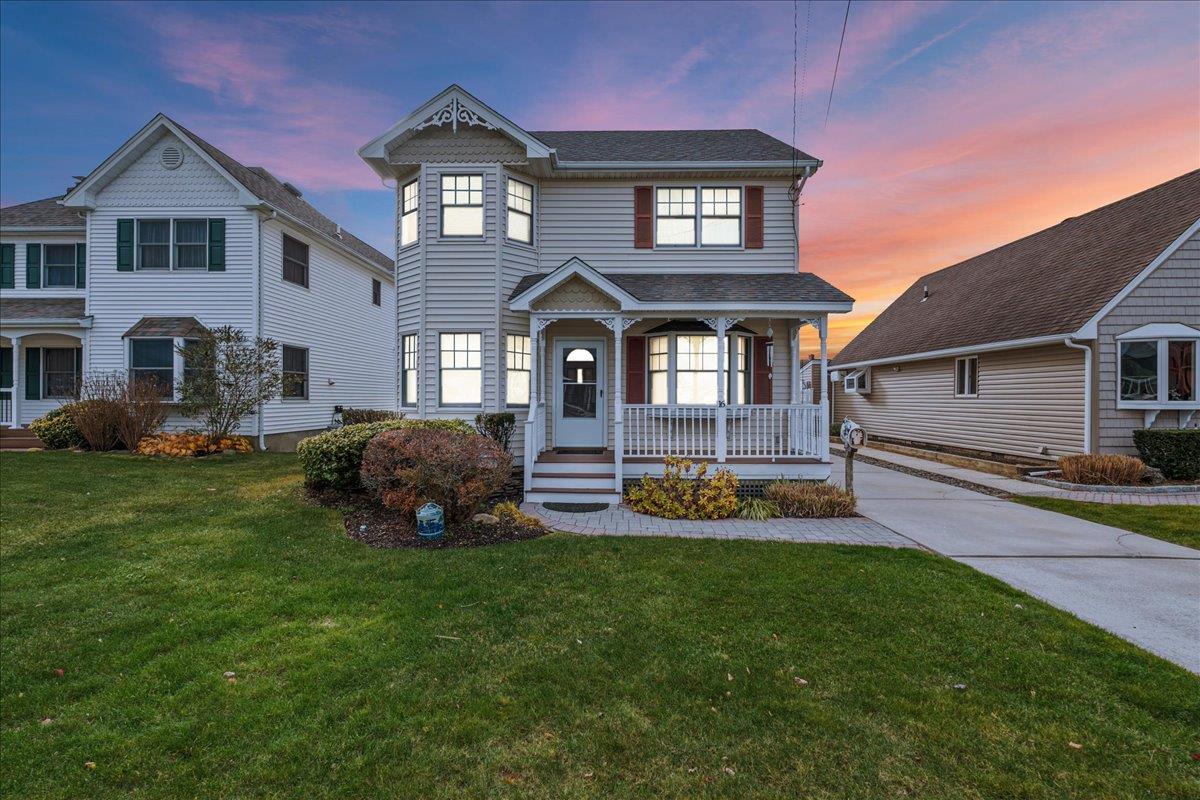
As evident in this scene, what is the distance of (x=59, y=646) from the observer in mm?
3711

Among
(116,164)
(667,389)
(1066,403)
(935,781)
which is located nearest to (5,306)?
(116,164)

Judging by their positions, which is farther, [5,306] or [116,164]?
[5,306]

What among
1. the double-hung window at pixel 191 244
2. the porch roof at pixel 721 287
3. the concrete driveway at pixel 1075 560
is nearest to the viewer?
the concrete driveway at pixel 1075 560

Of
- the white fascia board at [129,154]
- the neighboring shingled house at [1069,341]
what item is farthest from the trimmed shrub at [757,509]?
the white fascia board at [129,154]

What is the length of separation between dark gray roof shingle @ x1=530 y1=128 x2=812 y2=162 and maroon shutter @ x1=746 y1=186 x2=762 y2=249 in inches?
27.0

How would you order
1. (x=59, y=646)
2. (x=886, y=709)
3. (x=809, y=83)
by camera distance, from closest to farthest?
(x=886, y=709) < (x=59, y=646) < (x=809, y=83)

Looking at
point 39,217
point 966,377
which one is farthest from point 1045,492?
point 39,217

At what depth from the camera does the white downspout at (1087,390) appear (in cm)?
1060

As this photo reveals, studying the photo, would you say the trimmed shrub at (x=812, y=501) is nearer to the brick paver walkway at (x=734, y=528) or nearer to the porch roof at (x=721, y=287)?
the brick paver walkway at (x=734, y=528)

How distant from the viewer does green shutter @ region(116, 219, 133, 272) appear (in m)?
14.0

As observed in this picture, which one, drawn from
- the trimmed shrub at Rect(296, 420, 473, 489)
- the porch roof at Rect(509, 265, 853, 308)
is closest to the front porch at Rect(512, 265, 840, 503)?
the porch roof at Rect(509, 265, 853, 308)

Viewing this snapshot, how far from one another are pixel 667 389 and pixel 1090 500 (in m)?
8.12

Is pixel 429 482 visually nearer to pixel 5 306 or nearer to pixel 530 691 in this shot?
pixel 530 691

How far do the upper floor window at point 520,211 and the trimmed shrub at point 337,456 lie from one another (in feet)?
15.7
